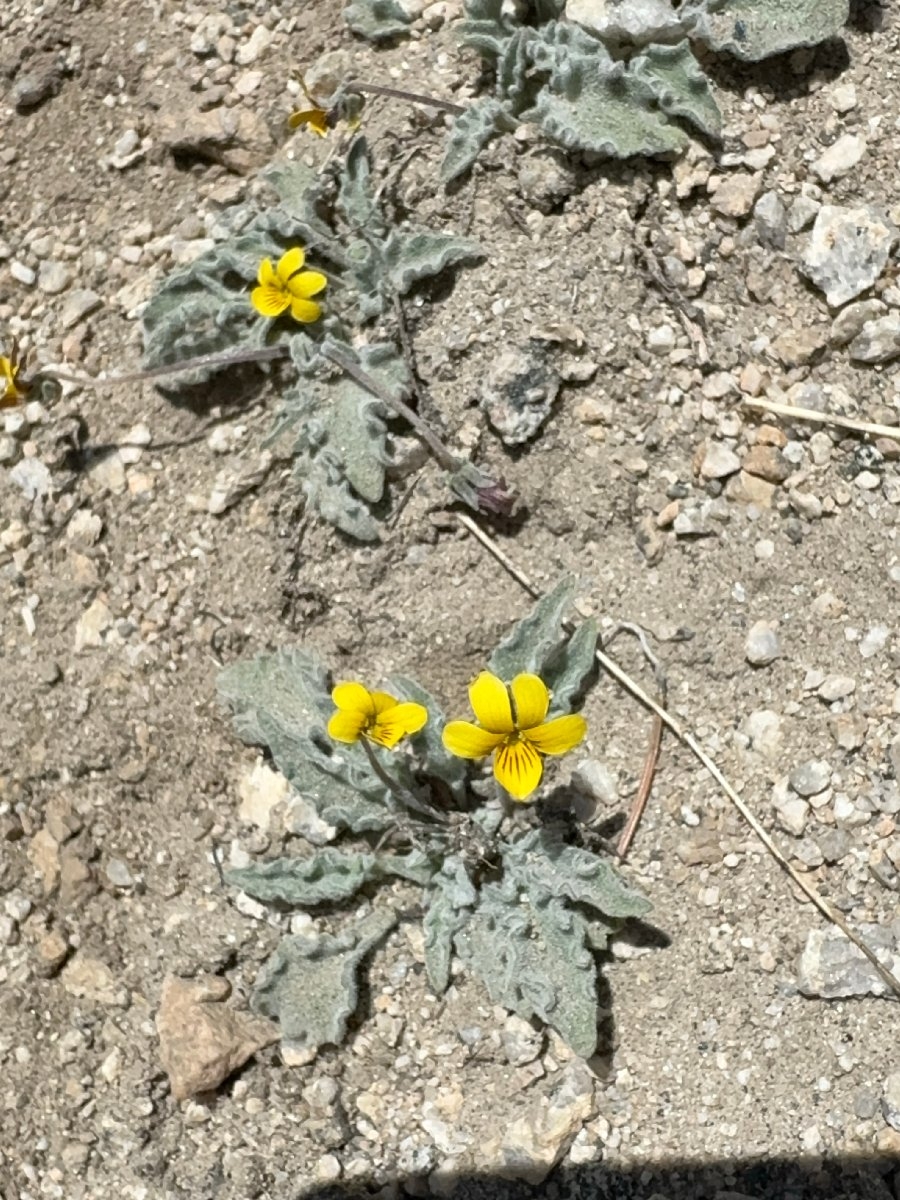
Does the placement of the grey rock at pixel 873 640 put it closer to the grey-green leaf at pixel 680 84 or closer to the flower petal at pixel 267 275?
the grey-green leaf at pixel 680 84

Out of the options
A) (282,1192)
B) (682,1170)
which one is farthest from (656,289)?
(282,1192)

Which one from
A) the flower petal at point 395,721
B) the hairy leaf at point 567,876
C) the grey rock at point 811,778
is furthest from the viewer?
the grey rock at point 811,778

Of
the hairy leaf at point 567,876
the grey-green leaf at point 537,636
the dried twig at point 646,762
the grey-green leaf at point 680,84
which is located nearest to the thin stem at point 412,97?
the grey-green leaf at point 680,84

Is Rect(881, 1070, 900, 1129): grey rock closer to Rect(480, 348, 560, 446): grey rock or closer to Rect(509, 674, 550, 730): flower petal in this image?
Rect(509, 674, 550, 730): flower petal

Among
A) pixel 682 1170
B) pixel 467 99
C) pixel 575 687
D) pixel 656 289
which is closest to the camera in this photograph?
pixel 682 1170

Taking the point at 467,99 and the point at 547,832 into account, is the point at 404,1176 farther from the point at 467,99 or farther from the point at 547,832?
the point at 467,99

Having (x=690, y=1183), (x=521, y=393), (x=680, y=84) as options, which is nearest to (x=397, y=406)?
(x=521, y=393)
